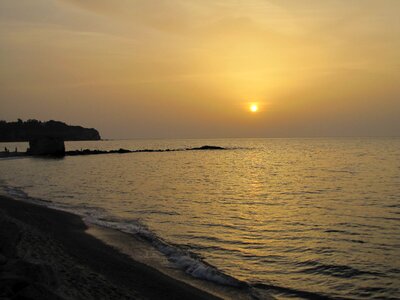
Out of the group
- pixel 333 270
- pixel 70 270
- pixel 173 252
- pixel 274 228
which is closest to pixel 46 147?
pixel 274 228

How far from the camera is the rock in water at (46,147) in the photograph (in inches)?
4269

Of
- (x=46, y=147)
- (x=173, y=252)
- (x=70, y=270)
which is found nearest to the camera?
(x=70, y=270)

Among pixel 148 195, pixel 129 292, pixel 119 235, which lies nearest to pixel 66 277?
pixel 129 292

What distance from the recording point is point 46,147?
109 m

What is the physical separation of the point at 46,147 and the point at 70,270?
106185mm

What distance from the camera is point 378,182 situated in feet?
135

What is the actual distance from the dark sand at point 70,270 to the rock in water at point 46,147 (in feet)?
320

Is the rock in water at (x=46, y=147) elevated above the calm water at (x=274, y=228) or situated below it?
above

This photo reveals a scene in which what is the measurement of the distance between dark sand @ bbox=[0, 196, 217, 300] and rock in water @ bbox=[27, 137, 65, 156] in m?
97.6

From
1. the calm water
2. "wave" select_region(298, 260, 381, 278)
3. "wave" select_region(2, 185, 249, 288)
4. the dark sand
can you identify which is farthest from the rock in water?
"wave" select_region(298, 260, 381, 278)

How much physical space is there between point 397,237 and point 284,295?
28.6 feet

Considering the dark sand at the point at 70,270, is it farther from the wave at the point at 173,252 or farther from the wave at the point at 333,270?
the wave at the point at 333,270

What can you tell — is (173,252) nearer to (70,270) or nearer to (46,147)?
(70,270)

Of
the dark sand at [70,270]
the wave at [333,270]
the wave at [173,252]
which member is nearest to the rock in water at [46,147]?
the wave at [173,252]
